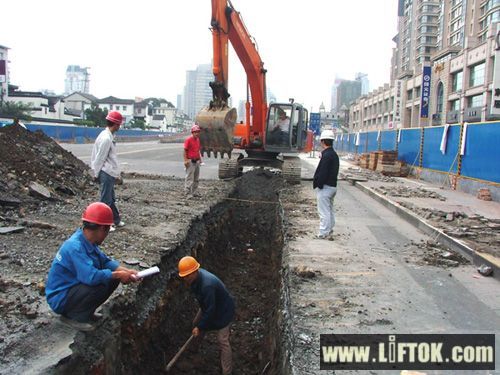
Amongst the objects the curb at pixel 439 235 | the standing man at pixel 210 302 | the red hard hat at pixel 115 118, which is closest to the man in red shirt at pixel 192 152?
the red hard hat at pixel 115 118

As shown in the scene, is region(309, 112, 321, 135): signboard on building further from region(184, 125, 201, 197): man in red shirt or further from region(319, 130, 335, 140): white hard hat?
region(319, 130, 335, 140): white hard hat

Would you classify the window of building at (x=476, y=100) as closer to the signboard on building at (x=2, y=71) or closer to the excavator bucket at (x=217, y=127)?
the excavator bucket at (x=217, y=127)

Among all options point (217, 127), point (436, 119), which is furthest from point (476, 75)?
point (217, 127)

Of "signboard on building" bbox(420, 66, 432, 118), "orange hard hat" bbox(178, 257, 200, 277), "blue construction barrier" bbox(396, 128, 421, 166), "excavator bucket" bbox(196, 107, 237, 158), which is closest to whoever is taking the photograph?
"orange hard hat" bbox(178, 257, 200, 277)

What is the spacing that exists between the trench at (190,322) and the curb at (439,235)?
2.68 metres

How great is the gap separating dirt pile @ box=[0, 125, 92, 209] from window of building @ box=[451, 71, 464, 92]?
4251 cm

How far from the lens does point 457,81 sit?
45.5 metres

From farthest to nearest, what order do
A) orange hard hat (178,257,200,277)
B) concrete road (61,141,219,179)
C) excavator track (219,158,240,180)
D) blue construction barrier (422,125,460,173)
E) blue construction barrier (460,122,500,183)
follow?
1. concrete road (61,141,219,179)
2. blue construction barrier (422,125,460,173)
3. excavator track (219,158,240,180)
4. blue construction barrier (460,122,500,183)
5. orange hard hat (178,257,200,277)

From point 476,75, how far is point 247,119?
34.5 metres

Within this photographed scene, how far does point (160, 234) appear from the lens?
23.3 feet

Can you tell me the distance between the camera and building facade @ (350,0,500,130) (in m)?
40.2

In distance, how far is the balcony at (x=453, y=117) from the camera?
4475 cm

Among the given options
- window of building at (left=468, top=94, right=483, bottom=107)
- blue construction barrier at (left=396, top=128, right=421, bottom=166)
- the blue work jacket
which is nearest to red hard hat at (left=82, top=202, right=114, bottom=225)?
the blue work jacket

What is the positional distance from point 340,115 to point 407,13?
99.9 ft
